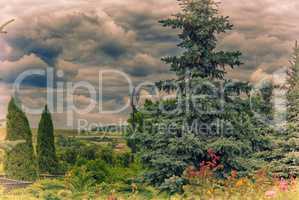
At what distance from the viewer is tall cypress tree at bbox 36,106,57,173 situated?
28469 millimetres

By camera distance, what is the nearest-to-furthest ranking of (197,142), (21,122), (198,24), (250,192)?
(250,192) < (197,142) < (198,24) < (21,122)

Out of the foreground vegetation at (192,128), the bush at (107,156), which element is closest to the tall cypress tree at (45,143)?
the bush at (107,156)

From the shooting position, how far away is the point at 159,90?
59.8 feet

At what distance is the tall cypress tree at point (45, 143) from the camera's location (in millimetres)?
28469

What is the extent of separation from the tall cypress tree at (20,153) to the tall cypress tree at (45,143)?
831mm

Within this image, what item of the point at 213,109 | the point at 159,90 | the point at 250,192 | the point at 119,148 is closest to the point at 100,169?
the point at 159,90

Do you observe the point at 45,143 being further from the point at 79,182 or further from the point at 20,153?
the point at 79,182

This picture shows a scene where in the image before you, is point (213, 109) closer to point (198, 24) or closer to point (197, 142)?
point (197, 142)

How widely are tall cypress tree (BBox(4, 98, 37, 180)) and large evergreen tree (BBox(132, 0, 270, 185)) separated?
1127 centimetres

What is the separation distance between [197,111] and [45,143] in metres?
14.3

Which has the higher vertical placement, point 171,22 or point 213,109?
point 171,22

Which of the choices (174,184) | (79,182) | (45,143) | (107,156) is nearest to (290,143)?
(174,184)

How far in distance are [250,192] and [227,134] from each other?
5955mm

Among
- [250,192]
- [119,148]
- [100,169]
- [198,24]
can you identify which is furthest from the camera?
[119,148]
